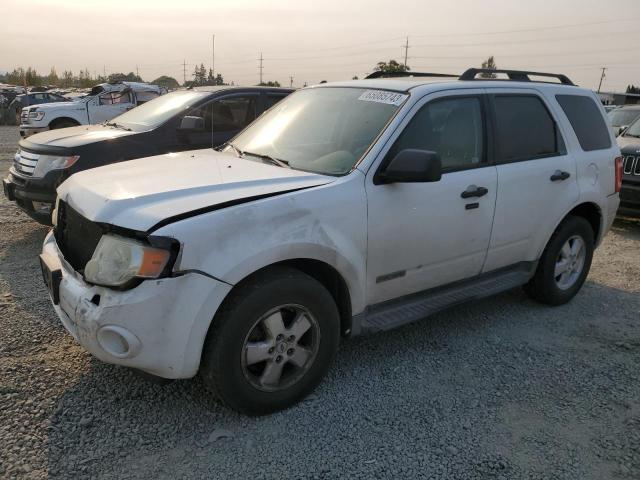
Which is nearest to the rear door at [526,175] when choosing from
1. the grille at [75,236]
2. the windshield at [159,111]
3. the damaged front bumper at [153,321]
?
the damaged front bumper at [153,321]

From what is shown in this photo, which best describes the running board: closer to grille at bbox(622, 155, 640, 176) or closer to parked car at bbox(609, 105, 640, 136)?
grille at bbox(622, 155, 640, 176)

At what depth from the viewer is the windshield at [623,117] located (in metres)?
11.0

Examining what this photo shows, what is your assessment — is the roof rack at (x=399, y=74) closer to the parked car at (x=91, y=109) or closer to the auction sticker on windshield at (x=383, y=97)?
the auction sticker on windshield at (x=383, y=97)

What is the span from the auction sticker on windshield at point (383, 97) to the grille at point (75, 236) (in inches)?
75.8

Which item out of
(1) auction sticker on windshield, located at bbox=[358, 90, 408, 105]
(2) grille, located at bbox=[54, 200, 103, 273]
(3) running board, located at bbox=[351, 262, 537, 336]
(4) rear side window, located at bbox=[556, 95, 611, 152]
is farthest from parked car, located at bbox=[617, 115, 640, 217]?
(2) grille, located at bbox=[54, 200, 103, 273]

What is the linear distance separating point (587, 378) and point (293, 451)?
81.3 inches

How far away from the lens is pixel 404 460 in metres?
2.66

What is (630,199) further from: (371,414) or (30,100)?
(30,100)

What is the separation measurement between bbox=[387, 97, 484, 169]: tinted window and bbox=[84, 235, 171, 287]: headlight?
1.55 m

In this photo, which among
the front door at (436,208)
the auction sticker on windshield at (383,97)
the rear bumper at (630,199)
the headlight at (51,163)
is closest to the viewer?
the front door at (436,208)

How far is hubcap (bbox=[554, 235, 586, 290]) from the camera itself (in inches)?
182

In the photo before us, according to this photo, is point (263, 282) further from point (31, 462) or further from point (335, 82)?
point (335, 82)

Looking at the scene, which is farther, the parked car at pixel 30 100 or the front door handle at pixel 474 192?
the parked car at pixel 30 100

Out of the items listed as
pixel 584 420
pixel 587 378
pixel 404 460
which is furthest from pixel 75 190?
pixel 587 378
